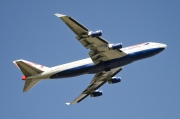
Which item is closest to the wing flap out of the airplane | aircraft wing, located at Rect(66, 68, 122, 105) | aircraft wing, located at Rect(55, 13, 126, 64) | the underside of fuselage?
aircraft wing, located at Rect(55, 13, 126, 64)

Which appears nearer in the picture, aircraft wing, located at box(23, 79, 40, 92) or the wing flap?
the wing flap

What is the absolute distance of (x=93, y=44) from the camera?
8575cm

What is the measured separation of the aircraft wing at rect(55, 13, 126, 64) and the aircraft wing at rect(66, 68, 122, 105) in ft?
26.7

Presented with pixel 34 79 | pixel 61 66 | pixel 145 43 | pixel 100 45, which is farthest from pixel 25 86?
pixel 145 43

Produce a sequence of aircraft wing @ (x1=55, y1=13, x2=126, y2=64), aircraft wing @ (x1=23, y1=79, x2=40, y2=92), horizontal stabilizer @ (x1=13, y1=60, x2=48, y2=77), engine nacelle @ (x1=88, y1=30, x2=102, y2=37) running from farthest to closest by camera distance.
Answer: aircraft wing @ (x1=23, y1=79, x2=40, y2=92) → horizontal stabilizer @ (x1=13, y1=60, x2=48, y2=77) → engine nacelle @ (x1=88, y1=30, x2=102, y2=37) → aircraft wing @ (x1=55, y1=13, x2=126, y2=64)

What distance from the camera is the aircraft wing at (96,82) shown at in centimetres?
9800

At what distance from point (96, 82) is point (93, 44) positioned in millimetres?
16676

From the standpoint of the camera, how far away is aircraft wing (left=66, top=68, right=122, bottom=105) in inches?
3858

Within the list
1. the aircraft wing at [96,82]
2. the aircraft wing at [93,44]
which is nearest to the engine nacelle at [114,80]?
the aircraft wing at [96,82]

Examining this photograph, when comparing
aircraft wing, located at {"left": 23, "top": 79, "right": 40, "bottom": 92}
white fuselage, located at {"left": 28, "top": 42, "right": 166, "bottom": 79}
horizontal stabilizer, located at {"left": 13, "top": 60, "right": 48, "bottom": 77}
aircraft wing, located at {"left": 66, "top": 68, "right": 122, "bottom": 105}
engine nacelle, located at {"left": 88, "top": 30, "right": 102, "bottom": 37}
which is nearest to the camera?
engine nacelle, located at {"left": 88, "top": 30, "right": 102, "bottom": 37}

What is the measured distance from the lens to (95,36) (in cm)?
8212

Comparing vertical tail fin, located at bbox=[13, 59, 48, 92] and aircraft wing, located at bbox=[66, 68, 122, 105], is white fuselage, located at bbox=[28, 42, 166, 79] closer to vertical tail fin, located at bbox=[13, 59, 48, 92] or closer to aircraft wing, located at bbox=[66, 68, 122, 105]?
vertical tail fin, located at bbox=[13, 59, 48, 92]

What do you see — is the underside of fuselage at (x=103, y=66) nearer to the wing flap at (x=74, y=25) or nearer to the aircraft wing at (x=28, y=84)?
the aircraft wing at (x=28, y=84)

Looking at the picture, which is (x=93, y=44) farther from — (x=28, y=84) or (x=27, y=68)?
(x=28, y=84)
